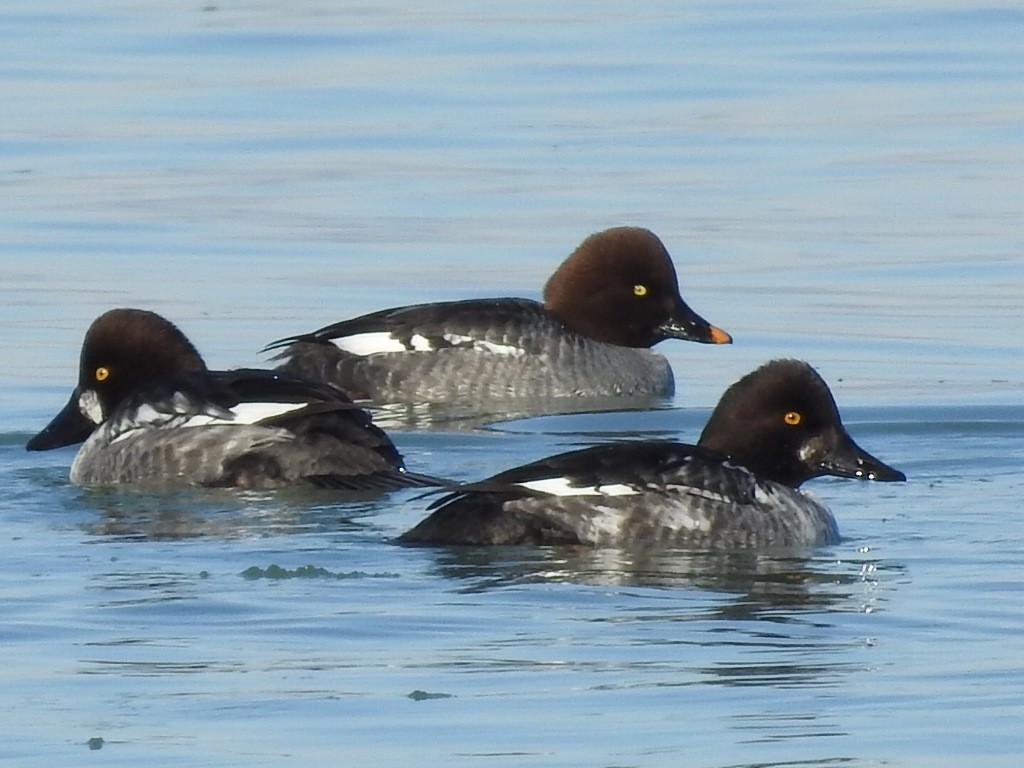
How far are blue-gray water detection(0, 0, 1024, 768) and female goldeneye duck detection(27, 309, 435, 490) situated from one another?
0.23 m

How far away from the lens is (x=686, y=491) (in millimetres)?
A: 11188

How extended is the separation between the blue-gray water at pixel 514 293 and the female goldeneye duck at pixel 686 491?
0.52ft

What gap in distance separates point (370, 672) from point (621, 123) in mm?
15904

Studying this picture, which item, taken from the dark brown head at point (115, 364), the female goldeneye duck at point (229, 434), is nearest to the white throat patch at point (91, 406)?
the dark brown head at point (115, 364)

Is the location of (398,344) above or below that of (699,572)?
above

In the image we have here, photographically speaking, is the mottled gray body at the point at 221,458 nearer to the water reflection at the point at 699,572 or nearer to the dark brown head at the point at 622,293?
the water reflection at the point at 699,572

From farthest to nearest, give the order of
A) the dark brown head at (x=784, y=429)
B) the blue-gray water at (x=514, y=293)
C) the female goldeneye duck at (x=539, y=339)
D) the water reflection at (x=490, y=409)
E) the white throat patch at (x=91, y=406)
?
1. the female goldeneye duck at (x=539, y=339)
2. the water reflection at (x=490, y=409)
3. the white throat patch at (x=91, y=406)
4. the dark brown head at (x=784, y=429)
5. the blue-gray water at (x=514, y=293)

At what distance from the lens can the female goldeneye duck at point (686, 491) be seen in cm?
1096

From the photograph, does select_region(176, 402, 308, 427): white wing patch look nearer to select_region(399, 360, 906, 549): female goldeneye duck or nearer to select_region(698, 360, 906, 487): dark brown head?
select_region(399, 360, 906, 549): female goldeneye duck

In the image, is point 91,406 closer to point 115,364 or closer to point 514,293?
point 115,364

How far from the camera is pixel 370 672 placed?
8875mm

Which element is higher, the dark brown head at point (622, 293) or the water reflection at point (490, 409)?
the dark brown head at point (622, 293)

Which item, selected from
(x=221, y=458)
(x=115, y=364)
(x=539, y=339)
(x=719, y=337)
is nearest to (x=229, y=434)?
(x=221, y=458)

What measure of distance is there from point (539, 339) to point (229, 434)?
425cm
